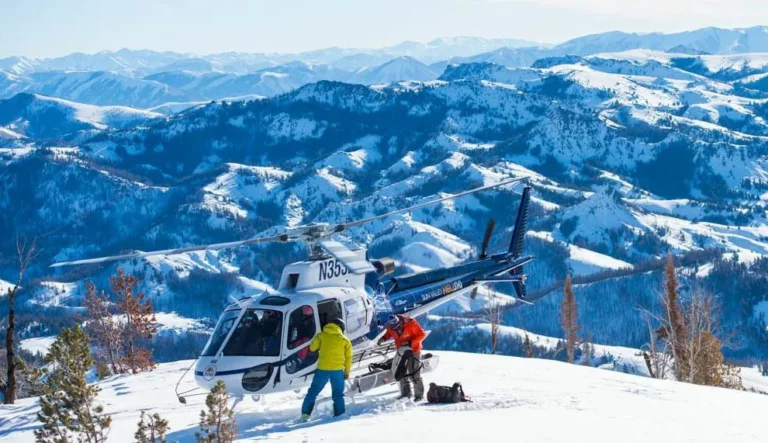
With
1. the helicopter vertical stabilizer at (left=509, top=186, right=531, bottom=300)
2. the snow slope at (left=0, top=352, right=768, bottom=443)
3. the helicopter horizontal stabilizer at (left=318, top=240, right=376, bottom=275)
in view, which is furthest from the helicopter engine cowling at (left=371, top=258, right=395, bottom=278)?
the helicopter vertical stabilizer at (left=509, top=186, right=531, bottom=300)

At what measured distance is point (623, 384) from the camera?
27.6 meters

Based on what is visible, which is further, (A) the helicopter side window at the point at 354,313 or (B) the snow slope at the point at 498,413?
(A) the helicopter side window at the point at 354,313

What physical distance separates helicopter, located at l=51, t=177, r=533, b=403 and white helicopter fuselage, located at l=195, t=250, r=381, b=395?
0.09ft

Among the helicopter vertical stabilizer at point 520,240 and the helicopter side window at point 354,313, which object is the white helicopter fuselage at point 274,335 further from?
Answer: the helicopter vertical stabilizer at point 520,240

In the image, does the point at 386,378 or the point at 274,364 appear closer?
the point at 274,364

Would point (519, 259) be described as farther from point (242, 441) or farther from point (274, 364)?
point (242, 441)

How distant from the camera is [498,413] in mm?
20812

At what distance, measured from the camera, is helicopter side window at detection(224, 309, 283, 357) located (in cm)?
2212

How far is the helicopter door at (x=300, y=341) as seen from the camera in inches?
890

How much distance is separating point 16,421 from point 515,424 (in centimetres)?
1615

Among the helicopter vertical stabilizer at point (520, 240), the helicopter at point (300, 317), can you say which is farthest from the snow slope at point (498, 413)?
the helicopter vertical stabilizer at point (520, 240)

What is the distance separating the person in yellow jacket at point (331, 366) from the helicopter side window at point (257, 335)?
4.08 feet

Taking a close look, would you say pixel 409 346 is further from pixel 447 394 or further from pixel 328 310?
pixel 328 310

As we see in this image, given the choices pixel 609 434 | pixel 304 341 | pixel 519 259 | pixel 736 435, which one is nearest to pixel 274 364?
pixel 304 341
